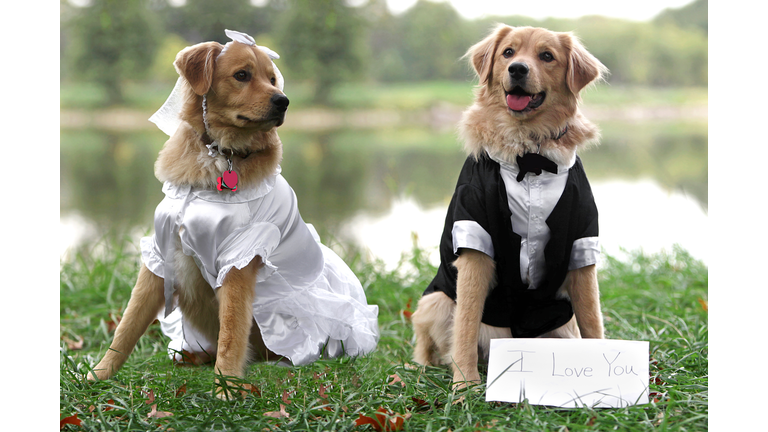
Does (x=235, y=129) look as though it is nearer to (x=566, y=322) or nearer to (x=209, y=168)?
(x=209, y=168)

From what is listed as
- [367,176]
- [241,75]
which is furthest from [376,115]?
[241,75]

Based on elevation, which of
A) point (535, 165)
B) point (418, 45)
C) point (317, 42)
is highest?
point (418, 45)

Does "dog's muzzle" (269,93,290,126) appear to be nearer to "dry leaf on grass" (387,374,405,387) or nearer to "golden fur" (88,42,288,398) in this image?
"golden fur" (88,42,288,398)

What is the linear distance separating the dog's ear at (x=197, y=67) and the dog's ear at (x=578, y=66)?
1414mm

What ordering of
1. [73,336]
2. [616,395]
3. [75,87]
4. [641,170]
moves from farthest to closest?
[641,170] < [75,87] < [73,336] < [616,395]

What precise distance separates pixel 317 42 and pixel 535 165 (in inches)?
90.0

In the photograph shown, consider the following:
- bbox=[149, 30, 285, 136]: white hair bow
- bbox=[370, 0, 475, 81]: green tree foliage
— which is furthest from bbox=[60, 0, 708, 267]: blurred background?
bbox=[149, 30, 285, 136]: white hair bow

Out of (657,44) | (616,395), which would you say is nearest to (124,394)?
(616,395)

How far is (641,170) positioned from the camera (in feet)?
16.5

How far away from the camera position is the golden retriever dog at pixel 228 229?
2.05 m

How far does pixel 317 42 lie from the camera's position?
3814 mm

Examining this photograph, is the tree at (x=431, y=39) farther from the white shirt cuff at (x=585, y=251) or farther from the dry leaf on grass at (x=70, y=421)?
the dry leaf on grass at (x=70, y=421)

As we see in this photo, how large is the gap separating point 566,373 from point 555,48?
4.15 ft

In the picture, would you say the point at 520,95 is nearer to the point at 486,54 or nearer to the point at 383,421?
the point at 486,54
